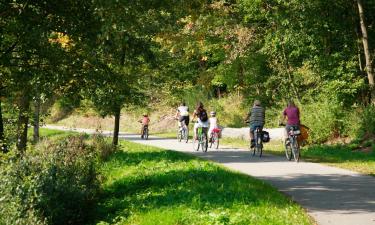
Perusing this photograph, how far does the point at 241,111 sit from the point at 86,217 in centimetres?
2437

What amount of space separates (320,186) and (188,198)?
3.22 m

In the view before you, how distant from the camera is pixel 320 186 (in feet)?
40.0

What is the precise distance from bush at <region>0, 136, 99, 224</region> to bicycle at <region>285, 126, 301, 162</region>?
667cm

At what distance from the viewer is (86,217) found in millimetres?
12039

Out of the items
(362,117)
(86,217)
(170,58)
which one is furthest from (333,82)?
(86,217)

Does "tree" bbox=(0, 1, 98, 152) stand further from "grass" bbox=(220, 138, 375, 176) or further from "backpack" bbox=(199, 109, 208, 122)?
"backpack" bbox=(199, 109, 208, 122)

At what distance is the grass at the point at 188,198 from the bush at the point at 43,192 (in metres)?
0.55

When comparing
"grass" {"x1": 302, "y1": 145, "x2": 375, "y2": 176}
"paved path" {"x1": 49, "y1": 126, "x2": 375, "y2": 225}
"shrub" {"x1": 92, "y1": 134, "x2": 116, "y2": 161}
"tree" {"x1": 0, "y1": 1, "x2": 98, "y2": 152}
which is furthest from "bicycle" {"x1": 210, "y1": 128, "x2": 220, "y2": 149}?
"tree" {"x1": 0, "y1": 1, "x2": 98, "y2": 152}

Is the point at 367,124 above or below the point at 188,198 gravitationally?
above

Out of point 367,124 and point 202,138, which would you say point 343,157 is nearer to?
point 367,124

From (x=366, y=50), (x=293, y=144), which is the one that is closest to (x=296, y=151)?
(x=293, y=144)

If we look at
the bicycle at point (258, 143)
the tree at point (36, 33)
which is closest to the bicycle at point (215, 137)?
the bicycle at point (258, 143)

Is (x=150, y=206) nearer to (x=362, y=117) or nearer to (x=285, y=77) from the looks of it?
(x=362, y=117)

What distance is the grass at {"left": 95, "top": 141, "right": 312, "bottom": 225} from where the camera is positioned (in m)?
9.04
